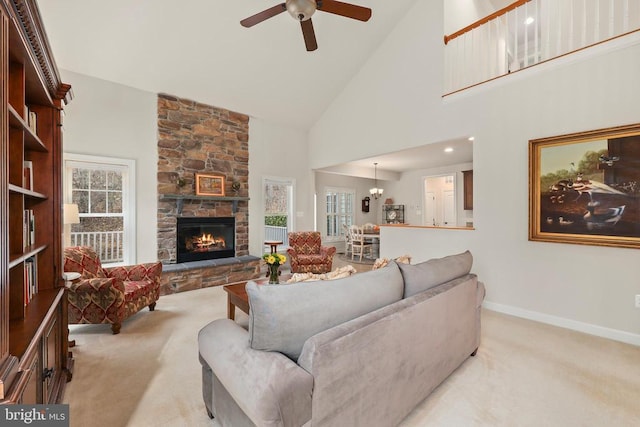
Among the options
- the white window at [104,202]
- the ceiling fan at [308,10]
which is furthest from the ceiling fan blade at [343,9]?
the white window at [104,202]

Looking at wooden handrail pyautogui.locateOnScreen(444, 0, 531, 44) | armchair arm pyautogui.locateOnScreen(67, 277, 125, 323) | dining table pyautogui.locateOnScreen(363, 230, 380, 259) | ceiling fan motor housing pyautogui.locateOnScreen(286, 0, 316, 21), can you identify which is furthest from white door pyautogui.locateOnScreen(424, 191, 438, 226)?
armchair arm pyautogui.locateOnScreen(67, 277, 125, 323)

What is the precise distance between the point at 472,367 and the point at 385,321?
52.2 inches

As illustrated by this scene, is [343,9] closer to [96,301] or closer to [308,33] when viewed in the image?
[308,33]

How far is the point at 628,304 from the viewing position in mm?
2805

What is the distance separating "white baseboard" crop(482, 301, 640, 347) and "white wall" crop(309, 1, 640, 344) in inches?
0.5

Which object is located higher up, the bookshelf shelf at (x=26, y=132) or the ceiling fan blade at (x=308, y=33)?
the ceiling fan blade at (x=308, y=33)

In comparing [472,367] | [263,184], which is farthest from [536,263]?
[263,184]

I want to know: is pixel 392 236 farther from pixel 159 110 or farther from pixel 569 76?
pixel 159 110

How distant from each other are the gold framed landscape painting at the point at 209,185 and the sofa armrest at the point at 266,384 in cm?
421

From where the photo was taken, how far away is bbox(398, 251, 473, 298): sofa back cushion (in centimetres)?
189

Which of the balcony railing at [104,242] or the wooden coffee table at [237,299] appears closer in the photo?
the wooden coffee table at [237,299]

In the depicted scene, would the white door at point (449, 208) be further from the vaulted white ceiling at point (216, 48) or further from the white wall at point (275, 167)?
the vaulted white ceiling at point (216, 48)

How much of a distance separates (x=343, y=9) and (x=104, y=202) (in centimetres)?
422

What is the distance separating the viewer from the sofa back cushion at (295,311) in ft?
4.13
